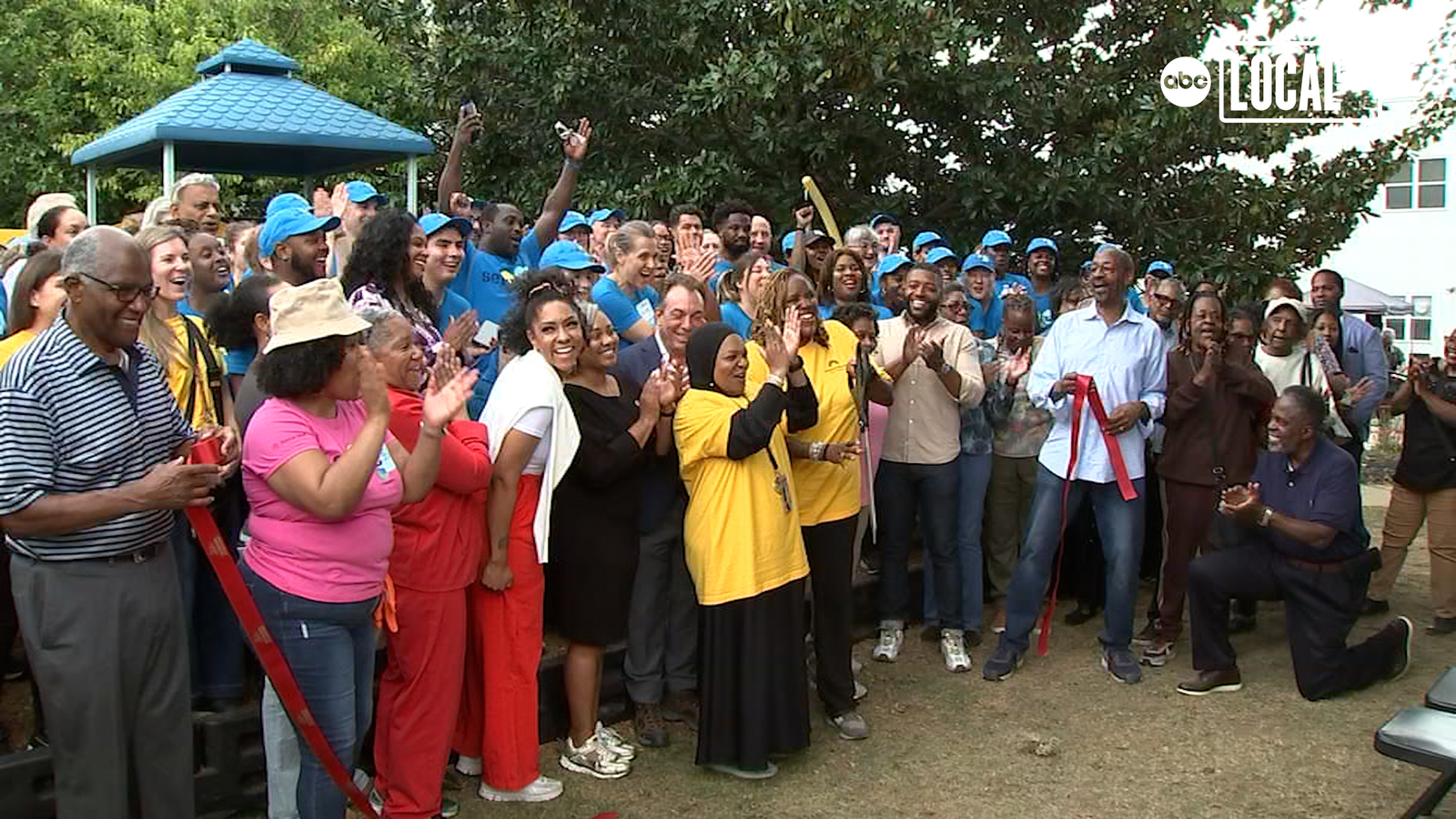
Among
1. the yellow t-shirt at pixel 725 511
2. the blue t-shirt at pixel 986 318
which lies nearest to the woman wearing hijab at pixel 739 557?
the yellow t-shirt at pixel 725 511

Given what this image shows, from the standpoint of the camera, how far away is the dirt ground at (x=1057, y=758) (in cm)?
493

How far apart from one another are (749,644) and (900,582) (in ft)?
6.32

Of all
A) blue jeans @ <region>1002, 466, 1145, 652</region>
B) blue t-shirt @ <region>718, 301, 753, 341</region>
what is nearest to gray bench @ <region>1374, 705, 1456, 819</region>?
blue jeans @ <region>1002, 466, 1145, 652</region>

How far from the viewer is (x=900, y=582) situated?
6719 mm

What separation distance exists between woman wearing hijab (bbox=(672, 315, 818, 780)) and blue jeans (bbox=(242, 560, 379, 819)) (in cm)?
152

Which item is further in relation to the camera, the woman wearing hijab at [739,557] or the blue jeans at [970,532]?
the blue jeans at [970,532]

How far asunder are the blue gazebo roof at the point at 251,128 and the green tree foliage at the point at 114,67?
6.04m

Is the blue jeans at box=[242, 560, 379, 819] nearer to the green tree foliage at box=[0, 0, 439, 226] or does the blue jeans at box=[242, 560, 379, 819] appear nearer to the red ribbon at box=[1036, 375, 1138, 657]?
the red ribbon at box=[1036, 375, 1138, 657]

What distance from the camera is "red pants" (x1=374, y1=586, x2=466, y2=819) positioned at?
172 inches

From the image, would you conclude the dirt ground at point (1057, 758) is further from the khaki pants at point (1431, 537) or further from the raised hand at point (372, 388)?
the raised hand at point (372, 388)

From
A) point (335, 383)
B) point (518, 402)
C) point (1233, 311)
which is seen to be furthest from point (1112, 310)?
point (335, 383)

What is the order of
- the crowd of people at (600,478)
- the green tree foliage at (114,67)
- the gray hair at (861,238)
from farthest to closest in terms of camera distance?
the green tree foliage at (114,67)
the gray hair at (861,238)
the crowd of people at (600,478)

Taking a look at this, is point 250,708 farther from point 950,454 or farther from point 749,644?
point 950,454

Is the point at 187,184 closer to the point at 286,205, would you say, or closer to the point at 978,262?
the point at 286,205
